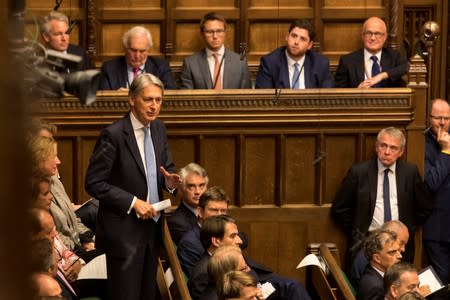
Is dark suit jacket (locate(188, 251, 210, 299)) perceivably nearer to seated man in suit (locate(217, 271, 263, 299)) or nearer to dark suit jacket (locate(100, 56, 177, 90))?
seated man in suit (locate(217, 271, 263, 299))

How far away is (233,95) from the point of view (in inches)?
269

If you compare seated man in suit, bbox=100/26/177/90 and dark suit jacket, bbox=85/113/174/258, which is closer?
dark suit jacket, bbox=85/113/174/258

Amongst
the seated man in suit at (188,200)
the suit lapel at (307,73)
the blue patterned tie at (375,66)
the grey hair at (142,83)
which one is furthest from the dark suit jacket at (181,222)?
the blue patterned tie at (375,66)

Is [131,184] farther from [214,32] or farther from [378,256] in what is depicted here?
[214,32]

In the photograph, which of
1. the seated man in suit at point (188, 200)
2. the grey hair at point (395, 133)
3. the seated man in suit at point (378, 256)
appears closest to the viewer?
the seated man in suit at point (378, 256)

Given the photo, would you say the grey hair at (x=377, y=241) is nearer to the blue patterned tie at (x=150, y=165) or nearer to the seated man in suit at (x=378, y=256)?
the seated man in suit at (x=378, y=256)

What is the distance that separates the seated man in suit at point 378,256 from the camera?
5.91 metres

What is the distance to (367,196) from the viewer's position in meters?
6.79

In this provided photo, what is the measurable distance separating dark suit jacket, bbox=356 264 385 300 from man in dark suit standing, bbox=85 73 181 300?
1286 mm

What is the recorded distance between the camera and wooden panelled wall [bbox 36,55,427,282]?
6.84 meters

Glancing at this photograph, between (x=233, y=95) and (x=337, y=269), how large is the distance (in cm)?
144

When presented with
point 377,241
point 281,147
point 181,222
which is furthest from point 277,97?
point 377,241

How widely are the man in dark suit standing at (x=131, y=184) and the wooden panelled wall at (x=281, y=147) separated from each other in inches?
54.8

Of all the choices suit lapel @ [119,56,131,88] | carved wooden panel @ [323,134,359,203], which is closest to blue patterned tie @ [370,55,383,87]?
carved wooden panel @ [323,134,359,203]
